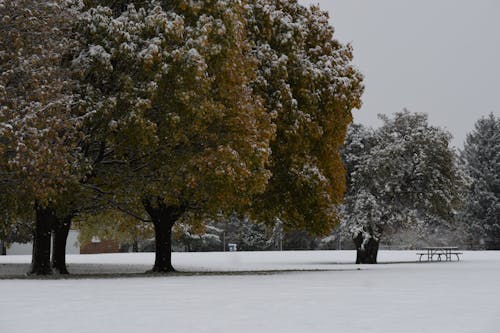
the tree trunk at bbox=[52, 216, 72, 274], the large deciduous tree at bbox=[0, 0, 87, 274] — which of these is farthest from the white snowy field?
the tree trunk at bbox=[52, 216, 72, 274]

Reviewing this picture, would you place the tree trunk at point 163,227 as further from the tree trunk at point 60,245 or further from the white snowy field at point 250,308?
the white snowy field at point 250,308

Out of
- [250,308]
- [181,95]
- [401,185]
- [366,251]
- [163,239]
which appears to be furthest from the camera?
[366,251]

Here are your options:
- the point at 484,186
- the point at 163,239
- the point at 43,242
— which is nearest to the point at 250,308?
the point at 43,242

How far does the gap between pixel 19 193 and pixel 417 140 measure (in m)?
24.8

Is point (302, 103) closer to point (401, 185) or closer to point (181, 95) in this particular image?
point (181, 95)

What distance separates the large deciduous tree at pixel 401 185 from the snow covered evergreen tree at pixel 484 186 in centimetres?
4006

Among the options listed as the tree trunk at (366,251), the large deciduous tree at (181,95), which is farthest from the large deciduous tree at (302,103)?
the tree trunk at (366,251)

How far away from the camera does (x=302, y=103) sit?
26.5m

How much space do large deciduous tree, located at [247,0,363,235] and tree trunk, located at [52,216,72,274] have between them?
7.84 meters

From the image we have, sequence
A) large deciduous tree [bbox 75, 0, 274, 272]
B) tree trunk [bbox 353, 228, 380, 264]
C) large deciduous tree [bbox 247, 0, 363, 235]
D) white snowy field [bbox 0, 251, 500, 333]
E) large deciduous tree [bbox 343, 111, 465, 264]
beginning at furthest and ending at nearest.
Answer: tree trunk [bbox 353, 228, 380, 264], large deciduous tree [bbox 343, 111, 465, 264], large deciduous tree [bbox 247, 0, 363, 235], large deciduous tree [bbox 75, 0, 274, 272], white snowy field [bbox 0, 251, 500, 333]

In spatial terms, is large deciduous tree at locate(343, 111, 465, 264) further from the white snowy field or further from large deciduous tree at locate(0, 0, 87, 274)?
the white snowy field

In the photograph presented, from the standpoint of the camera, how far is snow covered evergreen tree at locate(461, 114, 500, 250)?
80275 mm

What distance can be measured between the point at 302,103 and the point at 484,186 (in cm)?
6093

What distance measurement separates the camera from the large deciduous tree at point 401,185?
39719 mm
